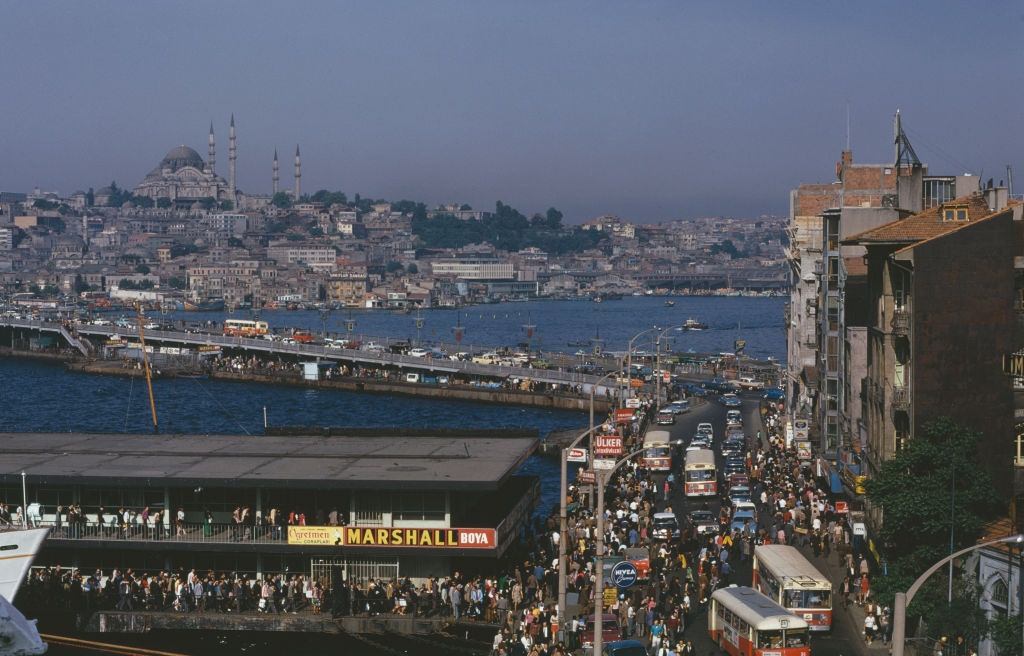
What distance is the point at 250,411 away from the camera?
7450 centimetres

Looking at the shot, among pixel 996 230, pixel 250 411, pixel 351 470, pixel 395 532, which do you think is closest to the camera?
pixel 996 230

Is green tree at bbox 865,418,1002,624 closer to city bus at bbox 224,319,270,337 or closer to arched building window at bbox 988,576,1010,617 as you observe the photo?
arched building window at bbox 988,576,1010,617

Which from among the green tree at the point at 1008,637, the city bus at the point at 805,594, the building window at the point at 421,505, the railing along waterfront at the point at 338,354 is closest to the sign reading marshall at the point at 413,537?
the building window at the point at 421,505

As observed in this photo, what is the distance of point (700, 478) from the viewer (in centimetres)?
3466

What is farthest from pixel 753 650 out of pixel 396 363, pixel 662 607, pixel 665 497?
pixel 396 363

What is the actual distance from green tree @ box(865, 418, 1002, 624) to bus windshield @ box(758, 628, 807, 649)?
2.13 m

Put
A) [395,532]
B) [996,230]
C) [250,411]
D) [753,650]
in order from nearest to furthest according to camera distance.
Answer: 1. [753,650]
2. [996,230]
3. [395,532]
4. [250,411]

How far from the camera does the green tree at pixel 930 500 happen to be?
20.9 m

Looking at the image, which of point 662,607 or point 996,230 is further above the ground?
point 996,230

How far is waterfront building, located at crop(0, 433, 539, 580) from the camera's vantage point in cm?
2416

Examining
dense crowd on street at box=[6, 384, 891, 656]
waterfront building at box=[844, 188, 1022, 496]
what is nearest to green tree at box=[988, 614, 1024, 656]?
dense crowd on street at box=[6, 384, 891, 656]

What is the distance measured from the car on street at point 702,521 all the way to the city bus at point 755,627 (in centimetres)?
813

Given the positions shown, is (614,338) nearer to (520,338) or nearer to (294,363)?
(520,338)

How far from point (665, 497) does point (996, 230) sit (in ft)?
46.0
